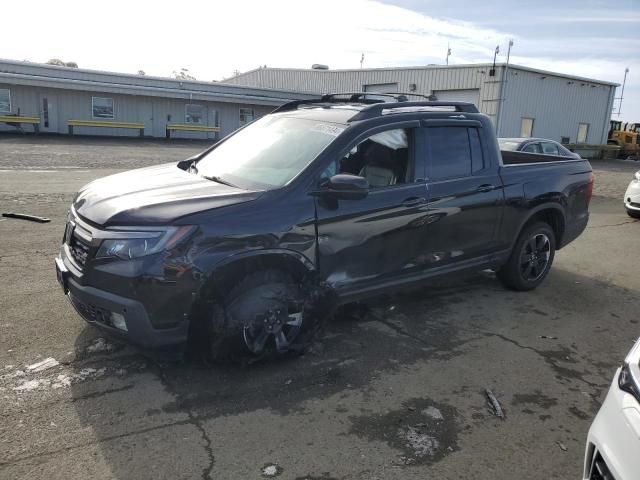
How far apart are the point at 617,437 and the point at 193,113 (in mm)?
33042

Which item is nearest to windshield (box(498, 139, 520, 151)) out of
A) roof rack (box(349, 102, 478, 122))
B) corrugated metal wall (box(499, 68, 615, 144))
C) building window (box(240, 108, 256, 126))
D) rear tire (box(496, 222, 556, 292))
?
rear tire (box(496, 222, 556, 292))

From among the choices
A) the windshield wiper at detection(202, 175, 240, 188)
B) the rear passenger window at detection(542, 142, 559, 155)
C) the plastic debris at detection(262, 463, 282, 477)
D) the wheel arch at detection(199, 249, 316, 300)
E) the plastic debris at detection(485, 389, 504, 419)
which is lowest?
the plastic debris at detection(485, 389, 504, 419)

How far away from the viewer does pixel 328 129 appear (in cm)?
427

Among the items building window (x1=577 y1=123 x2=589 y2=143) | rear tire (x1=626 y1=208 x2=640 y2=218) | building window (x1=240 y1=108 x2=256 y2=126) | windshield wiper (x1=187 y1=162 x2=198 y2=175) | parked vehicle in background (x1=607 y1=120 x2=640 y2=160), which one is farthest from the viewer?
parked vehicle in background (x1=607 y1=120 x2=640 y2=160)

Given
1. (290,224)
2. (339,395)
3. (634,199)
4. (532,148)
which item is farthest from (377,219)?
(532,148)

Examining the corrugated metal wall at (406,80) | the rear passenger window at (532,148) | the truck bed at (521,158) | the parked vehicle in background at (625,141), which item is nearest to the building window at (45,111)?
the corrugated metal wall at (406,80)

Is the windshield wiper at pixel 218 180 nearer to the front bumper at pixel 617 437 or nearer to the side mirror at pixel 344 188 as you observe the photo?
the side mirror at pixel 344 188

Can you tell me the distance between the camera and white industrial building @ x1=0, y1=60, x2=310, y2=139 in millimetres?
26797

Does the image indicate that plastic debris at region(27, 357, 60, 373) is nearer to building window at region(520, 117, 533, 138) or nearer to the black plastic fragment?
the black plastic fragment

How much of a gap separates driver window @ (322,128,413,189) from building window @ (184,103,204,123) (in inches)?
1187

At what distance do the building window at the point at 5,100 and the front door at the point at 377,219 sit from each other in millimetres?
28409

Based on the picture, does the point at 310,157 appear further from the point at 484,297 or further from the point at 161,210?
the point at 484,297

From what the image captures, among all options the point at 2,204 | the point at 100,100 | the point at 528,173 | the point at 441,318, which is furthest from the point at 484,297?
the point at 100,100

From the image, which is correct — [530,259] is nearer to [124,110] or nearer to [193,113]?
[124,110]
